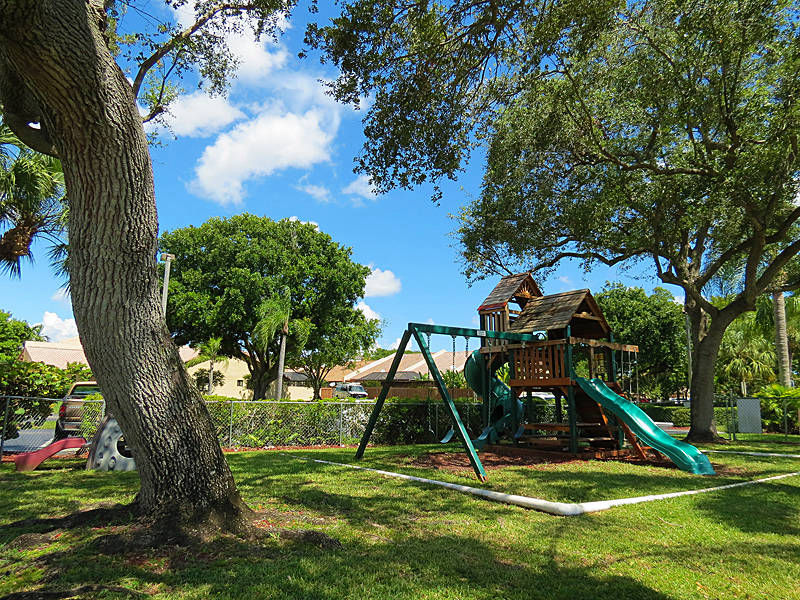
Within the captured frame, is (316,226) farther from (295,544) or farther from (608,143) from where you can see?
(295,544)

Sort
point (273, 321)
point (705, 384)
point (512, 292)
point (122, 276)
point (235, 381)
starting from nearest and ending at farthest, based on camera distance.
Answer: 1. point (122, 276)
2. point (512, 292)
3. point (705, 384)
4. point (273, 321)
5. point (235, 381)

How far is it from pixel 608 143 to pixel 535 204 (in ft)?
8.36

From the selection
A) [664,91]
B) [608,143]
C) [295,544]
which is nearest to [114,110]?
[295,544]

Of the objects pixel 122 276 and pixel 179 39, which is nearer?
pixel 122 276

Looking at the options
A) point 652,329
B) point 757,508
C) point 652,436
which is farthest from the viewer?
point 652,329

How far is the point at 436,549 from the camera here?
14.1 ft

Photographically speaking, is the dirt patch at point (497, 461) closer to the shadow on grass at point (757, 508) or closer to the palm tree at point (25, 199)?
the shadow on grass at point (757, 508)

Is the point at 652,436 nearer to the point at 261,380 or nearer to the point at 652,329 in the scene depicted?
the point at 261,380

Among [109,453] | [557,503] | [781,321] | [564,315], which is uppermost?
[781,321]

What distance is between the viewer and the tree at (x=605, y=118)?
812cm

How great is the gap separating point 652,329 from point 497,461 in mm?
32953

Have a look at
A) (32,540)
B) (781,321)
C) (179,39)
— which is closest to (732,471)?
(32,540)

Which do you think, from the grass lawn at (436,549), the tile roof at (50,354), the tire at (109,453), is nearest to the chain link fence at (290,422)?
the tire at (109,453)

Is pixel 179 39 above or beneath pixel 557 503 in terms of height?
above
